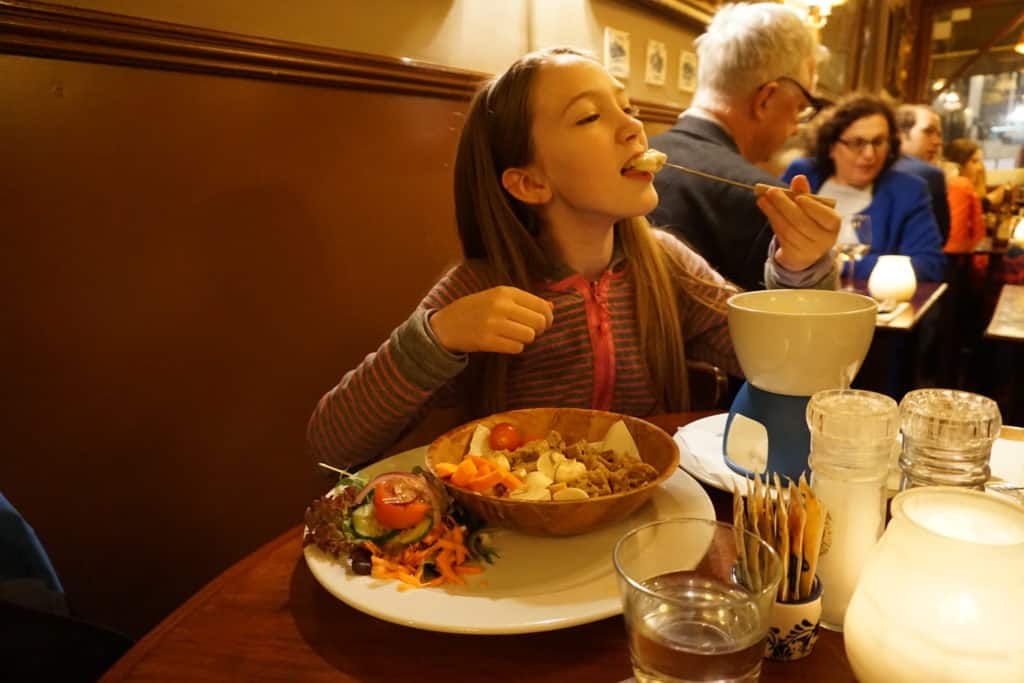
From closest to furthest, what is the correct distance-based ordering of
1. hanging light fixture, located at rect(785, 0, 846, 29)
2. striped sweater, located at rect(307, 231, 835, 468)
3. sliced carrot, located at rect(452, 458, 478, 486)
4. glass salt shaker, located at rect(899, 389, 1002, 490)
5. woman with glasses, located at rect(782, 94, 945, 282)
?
glass salt shaker, located at rect(899, 389, 1002, 490) < sliced carrot, located at rect(452, 458, 478, 486) < striped sweater, located at rect(307, 231, 835, 468) < woman with glasses, located at rect(782, 94, 945, 282) < hanging light fixture, located at rect(785, 0, 846, 29)

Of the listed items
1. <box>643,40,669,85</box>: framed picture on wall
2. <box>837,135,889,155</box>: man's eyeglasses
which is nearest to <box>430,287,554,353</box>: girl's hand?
<box>643,40,669,85</box>: framed picture on wall

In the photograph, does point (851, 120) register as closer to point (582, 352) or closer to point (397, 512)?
point (582, 352)

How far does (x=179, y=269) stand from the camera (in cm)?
150

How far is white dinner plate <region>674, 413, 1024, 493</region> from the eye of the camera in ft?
2.66

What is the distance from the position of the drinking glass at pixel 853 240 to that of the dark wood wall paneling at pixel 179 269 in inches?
66.3

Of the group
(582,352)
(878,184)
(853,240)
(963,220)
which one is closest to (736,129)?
(853,240)

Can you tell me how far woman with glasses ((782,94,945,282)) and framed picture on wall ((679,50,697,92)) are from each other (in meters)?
0.66

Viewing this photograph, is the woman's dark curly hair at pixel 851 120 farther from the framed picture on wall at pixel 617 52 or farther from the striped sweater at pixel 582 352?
the striped sweater at pixel 582 352

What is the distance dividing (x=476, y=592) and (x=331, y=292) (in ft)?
4.27

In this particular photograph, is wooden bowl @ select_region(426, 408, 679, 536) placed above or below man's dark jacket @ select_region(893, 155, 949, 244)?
below

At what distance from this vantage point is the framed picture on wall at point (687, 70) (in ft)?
10.9

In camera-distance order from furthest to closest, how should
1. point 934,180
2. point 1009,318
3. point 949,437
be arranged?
point 934,180
point 1009,318
point 949,437

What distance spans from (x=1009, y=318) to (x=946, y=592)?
2049mm

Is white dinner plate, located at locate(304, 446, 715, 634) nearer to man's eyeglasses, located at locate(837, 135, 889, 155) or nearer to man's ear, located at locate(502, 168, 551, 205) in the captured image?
man's ear, located at locate(502, 168, 551, 205)
